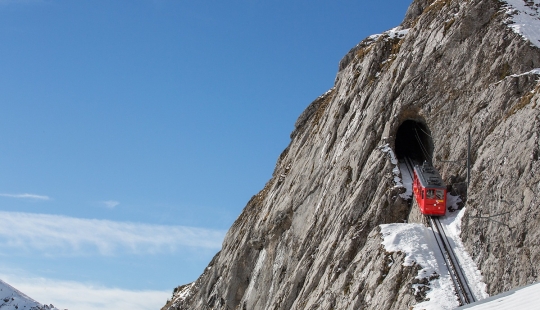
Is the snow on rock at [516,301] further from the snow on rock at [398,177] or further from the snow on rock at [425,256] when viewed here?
the snow on rock at [398,177]

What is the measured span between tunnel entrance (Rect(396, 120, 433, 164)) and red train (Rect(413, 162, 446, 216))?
7.08m

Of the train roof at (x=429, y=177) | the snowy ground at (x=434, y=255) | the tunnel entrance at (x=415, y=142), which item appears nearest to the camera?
the snowy ground at (x=434, y=255)

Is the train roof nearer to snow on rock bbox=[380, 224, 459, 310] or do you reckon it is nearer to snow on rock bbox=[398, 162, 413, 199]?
snow on rock bbox=[398, 162, 413, 199]

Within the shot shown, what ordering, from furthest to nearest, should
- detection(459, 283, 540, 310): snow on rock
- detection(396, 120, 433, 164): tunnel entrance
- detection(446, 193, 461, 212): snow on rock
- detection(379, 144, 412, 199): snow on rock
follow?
detection(396, 120, 433, 164): tunnel entrance < detection(379, 144, 412, 199): snow on rock < detection(446, 193, 461, 212): snow on rock < detection(459, 283, 540, 310): snow on rock

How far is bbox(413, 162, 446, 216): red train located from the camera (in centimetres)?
3391

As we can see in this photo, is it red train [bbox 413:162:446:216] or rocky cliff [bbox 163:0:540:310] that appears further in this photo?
red train [bbox 413:162:446:216]

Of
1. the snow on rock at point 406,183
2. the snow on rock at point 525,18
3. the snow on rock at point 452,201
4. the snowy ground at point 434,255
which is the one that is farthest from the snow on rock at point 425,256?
the snow on rock at point 525,18

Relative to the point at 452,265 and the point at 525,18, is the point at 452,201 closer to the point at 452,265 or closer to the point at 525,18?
the point at 452,265

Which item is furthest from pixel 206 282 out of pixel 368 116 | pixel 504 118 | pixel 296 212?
pixel 504 118

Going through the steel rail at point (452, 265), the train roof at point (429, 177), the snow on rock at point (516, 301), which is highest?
the train roof at point (429, 177)

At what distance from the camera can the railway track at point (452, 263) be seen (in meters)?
27.1

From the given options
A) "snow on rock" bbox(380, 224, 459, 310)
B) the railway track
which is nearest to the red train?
the railway track

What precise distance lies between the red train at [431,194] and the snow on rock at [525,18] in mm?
11098

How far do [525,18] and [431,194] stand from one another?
1465cm
